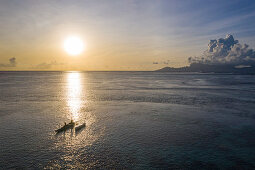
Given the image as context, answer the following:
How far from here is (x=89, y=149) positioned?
25.6 metres

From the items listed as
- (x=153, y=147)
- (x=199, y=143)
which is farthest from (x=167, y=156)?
(x=199, y=143)

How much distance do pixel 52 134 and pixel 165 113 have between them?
2742 centimetres

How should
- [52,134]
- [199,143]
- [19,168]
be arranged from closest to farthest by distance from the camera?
[19,168]
[199,143]
[52,134]

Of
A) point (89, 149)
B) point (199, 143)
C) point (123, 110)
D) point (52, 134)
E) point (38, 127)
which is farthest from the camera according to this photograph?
point (123, 110)

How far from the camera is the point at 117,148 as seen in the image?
25.9m

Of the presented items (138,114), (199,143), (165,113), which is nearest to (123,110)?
(138,114)

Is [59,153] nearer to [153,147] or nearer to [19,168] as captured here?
[19,168]

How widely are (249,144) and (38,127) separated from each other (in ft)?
126

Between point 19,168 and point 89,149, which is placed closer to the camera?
point 19,168

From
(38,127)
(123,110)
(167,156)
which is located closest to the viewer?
(167,156)

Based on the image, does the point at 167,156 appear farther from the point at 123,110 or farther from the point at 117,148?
the point at 123,110

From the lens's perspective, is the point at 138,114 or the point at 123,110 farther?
the point at 123,110

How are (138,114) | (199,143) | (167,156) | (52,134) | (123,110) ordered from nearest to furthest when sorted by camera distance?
(167,156), (199,143), (52,134), (138,114), (123,110)

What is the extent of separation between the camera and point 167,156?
77.9ft
